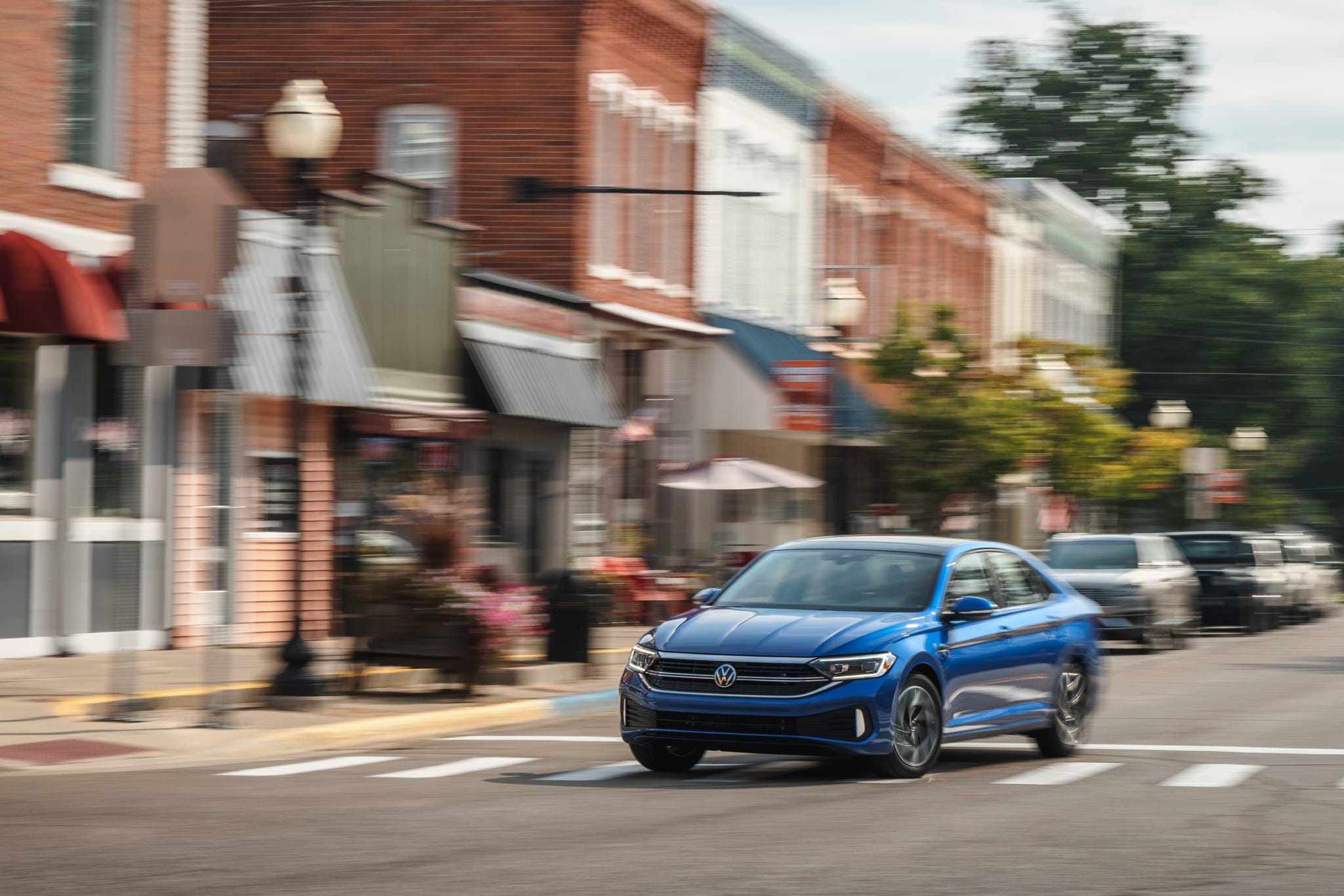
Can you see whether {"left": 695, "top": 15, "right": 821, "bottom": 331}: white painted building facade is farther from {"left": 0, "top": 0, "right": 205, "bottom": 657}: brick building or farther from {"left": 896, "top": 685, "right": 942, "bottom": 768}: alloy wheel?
{"left": 896, "top": 685, "right": 942, "bottom": 768}: alloy wheel

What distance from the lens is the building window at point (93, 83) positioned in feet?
68.0

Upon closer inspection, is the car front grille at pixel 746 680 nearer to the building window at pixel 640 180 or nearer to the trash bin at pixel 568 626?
the trash bin at pixel 568 626

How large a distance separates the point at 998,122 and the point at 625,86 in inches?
2019

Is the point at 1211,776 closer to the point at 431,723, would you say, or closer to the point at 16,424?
the point at 431,723

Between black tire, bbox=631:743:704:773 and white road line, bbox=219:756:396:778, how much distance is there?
1874 mm

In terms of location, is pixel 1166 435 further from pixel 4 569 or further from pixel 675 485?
pixel 4 569

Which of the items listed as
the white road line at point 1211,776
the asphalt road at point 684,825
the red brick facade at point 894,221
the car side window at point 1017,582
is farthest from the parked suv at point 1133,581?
the white road line at point 1211,776

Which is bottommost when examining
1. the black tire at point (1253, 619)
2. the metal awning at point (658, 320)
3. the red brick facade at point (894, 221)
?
the black tire at point (1253, 619)

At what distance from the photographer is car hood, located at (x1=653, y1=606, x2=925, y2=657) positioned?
490 inches

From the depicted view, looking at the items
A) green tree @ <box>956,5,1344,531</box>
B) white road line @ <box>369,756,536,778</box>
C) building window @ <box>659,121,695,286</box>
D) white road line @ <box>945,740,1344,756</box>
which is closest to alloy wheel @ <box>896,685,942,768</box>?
white road line @ <box>945,740,1344,756</box>

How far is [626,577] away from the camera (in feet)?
96.9

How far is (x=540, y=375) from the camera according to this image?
27.3 metres

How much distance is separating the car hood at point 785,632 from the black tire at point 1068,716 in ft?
6.28

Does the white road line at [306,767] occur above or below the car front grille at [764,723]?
below
